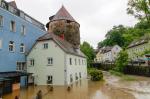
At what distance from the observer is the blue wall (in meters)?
27.6

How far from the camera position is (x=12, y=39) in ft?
97.3

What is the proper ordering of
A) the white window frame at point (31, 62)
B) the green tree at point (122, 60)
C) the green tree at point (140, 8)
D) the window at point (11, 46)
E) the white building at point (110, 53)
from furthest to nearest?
the white building at point (110, 53) < the green tree at point (122, 60) < the white window frame at point (31, 62) < the window at point (11, 46) < the green tree at point (140, 8)

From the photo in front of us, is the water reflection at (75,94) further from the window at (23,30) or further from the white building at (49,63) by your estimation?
the window at (23,30)

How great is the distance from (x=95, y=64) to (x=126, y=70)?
2688cm

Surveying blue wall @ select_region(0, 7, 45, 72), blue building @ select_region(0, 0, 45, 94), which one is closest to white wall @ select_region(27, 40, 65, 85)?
blue building @ select_region(0, 0, 45, 94)

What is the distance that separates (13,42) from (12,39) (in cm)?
52

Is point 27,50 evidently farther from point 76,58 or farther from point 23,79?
point 76,58

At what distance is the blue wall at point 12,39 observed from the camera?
27.6m

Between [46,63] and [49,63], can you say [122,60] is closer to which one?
[49,63]

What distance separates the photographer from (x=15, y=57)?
30.6 m

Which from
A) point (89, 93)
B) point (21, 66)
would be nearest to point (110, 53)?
point (21, 66)

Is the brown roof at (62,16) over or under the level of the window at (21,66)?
over

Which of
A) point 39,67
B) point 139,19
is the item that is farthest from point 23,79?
point 139,19

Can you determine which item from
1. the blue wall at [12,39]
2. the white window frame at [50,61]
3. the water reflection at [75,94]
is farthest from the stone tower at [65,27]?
the water reflection at [75,94]
